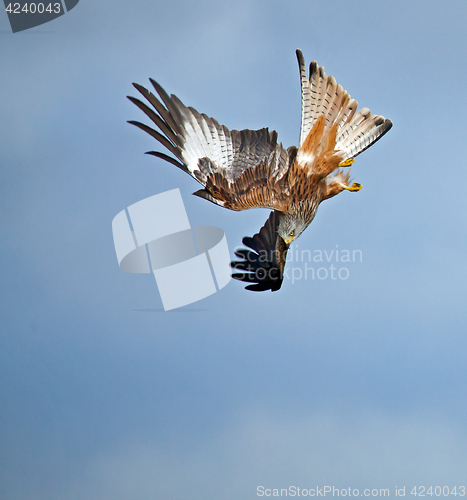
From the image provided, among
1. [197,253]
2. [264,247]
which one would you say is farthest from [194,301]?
[264,247]

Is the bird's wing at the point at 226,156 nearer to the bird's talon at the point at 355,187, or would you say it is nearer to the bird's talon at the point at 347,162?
the bird's talon at the point at 347,162

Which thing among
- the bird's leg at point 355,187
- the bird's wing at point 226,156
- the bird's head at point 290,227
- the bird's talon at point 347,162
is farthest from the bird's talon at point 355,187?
the bird's wing at point 226,156

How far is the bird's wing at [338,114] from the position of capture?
158 inches

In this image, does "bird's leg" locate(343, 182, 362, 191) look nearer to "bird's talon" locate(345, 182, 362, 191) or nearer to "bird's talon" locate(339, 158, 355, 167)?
"bird's talon" locate(345, 182, 362, 191)

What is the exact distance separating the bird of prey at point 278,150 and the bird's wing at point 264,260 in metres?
0.37

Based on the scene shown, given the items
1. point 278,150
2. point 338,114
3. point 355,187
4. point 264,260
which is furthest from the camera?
point 264,260

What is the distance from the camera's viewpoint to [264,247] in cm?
483

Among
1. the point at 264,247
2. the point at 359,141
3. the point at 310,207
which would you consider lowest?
the point at 264,247

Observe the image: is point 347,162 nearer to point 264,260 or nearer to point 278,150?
point 278,150

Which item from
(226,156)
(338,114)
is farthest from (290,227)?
(338,114)

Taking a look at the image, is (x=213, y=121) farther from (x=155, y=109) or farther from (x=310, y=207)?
(x=310, y=207)

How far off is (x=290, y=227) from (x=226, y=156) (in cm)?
76

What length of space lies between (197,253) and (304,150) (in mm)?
1516

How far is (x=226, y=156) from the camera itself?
13.1ft
